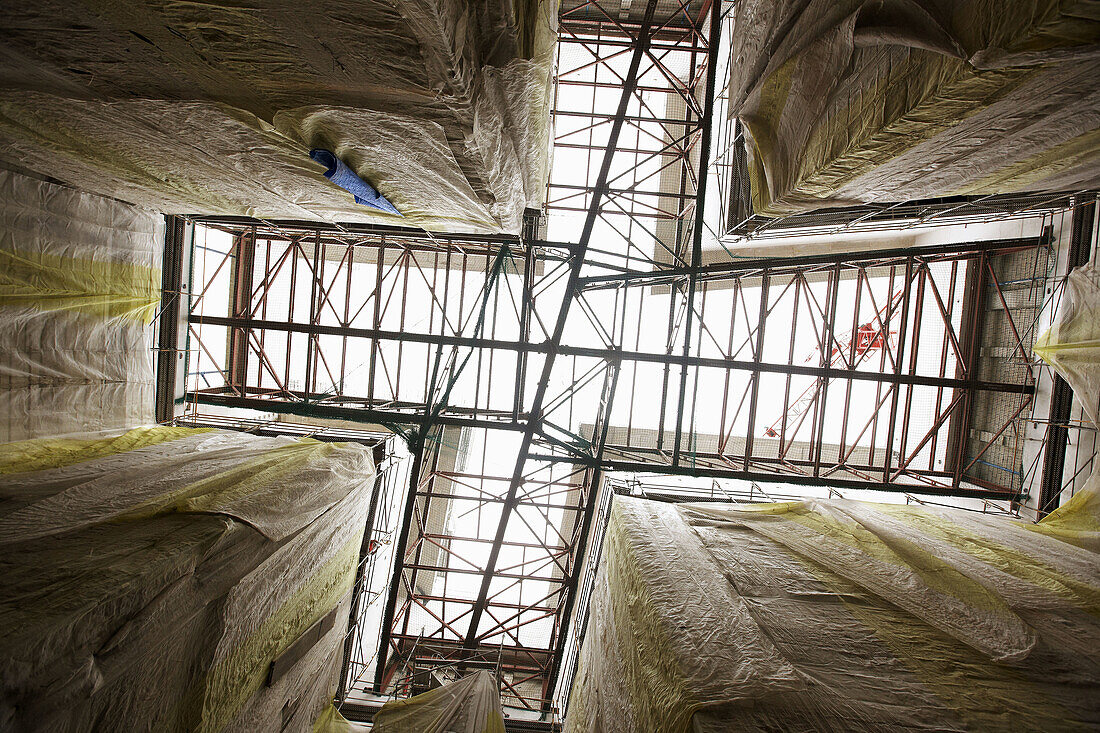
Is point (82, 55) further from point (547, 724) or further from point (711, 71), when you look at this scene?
point (547, 724)

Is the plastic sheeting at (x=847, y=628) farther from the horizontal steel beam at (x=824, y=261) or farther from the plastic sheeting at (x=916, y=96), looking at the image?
the horizontal steel beam at (x=824, y=261)

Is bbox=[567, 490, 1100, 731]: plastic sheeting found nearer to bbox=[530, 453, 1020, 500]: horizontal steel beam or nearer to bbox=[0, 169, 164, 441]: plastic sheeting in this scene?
bbox=[530, 453, 1020, 500]: horizontal steel beam

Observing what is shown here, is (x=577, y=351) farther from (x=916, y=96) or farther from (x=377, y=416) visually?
(x=916, y=96)

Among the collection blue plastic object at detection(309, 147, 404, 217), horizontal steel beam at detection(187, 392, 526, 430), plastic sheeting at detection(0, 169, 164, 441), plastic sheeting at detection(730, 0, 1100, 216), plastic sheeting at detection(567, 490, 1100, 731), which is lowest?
plastic sheeting at detection(567, 490, 1100, 731)

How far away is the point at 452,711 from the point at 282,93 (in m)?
5.75

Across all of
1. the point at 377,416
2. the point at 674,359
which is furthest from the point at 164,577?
the point at 674,359

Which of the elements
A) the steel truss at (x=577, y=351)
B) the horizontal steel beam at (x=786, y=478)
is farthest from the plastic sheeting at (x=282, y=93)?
the horizontal steel beam at (x=786, y=478)

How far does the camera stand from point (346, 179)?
4.50 metres

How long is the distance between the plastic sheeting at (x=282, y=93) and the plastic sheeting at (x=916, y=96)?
211 centimetres

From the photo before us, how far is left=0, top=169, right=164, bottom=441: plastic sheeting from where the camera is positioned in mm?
5520

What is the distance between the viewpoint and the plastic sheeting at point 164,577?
2.37 metres

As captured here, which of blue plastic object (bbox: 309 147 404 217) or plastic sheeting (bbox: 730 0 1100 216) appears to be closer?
plastic sheeting (bbox: 730 0 1100 216)

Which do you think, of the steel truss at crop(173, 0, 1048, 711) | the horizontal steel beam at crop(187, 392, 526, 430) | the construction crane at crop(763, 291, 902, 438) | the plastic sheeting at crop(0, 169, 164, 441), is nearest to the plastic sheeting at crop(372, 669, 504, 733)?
the steel truss at crop(173, 0, 1048, 711)

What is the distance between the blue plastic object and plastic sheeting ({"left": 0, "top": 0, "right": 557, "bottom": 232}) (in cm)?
11
